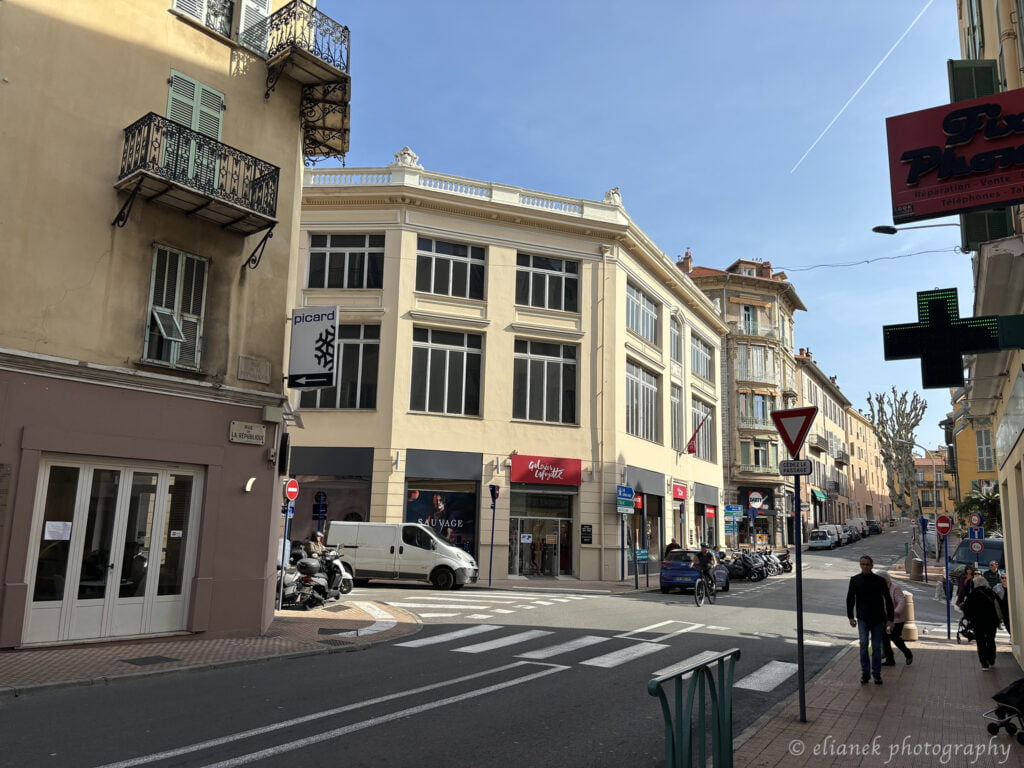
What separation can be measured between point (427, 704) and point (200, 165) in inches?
380

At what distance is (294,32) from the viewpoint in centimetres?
1500

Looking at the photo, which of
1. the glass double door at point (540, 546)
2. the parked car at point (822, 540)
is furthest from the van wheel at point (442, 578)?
the parked car at point (822, 540)

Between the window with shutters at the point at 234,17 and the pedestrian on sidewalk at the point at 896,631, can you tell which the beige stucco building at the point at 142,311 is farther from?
the pedestrian on sidewalk at the point at 896,631

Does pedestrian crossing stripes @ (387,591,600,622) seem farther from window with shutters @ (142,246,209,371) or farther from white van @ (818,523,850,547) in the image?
white van @ (818,523,850,547)

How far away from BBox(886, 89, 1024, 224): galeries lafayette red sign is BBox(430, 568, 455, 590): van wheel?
59.5 ft

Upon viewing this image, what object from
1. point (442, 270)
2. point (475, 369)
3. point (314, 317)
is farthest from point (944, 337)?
point (442, 270)

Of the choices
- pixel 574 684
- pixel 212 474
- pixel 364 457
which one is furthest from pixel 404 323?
pixel 574 684

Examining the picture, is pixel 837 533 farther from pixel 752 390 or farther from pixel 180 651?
pixel 180 651

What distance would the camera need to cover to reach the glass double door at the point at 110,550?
444 inches

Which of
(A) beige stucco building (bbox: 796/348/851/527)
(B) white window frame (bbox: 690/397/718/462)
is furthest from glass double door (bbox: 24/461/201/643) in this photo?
(A) beige stucco building (bbox: 796/348/851/527)

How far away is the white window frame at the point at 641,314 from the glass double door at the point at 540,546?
30.5ft

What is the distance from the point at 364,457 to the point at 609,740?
21.3 m

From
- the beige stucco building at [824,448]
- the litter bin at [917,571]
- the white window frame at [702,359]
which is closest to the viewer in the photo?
the litter bin at [917,571]

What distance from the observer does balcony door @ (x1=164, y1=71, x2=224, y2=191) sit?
42.1ft
